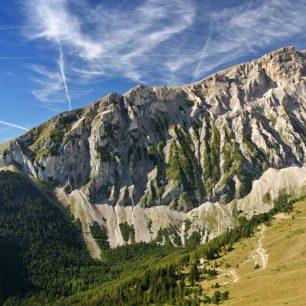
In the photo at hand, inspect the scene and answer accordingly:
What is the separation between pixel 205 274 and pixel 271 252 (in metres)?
27.5

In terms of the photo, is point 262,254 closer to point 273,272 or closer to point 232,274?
point 232,274

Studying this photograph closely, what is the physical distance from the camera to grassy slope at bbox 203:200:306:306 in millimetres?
112625

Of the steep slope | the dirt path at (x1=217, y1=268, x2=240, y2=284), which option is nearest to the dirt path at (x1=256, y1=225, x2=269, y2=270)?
the steep slope

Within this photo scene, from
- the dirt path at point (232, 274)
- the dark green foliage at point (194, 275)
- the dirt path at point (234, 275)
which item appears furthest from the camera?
the dark green foliage at point (194, 275)

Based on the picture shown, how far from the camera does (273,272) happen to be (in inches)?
5531

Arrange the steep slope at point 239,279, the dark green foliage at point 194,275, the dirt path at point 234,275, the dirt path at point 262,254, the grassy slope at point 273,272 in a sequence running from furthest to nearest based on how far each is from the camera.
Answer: the dark green foliage at point 194,275, the dirt path at point 262,254, the dirt path at point 234,275, the steep slope at point 239,279, the grassy slope at point 273,272

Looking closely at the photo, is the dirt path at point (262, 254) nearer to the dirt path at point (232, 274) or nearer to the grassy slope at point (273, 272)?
the grassy slope at point (273, 272)

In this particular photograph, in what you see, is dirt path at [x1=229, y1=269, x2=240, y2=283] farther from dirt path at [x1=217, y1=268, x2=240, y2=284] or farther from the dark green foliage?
the dark green foliage

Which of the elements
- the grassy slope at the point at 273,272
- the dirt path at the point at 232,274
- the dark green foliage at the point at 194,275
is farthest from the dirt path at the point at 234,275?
the dark green foliage at the point at 194,275

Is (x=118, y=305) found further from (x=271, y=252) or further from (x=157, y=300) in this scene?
(x=271, y=252)

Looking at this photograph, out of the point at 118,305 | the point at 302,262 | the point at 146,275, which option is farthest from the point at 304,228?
the point at 118,305

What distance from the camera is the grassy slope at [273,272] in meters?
113

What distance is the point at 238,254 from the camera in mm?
186500

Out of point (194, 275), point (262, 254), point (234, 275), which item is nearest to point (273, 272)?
point (234, 275)
